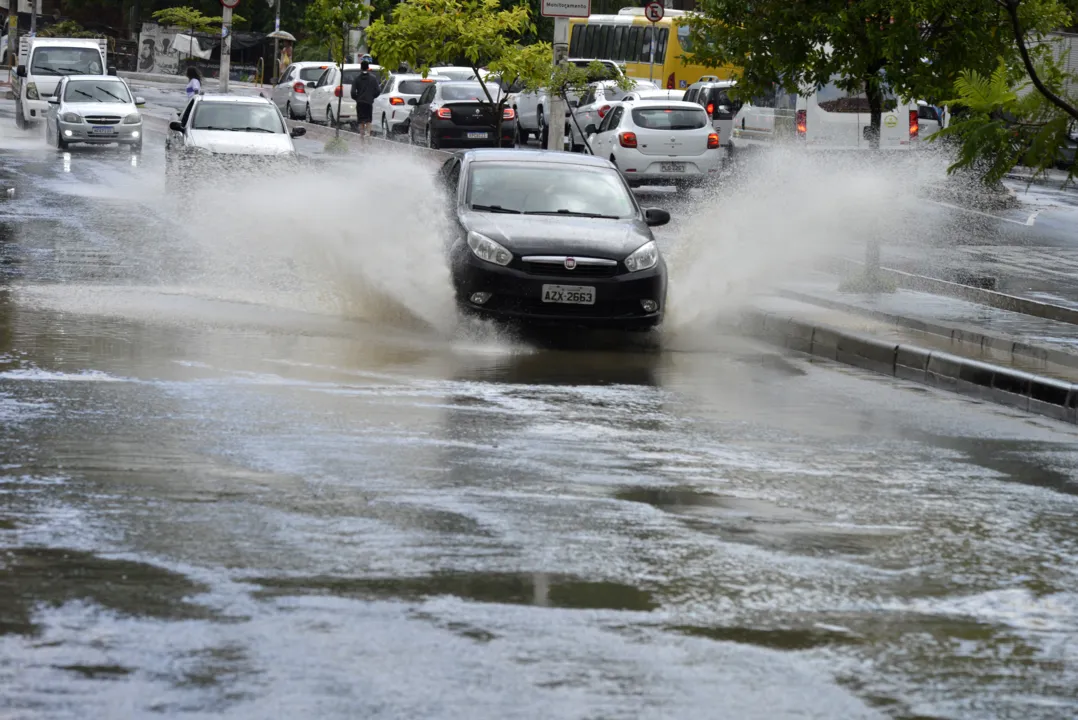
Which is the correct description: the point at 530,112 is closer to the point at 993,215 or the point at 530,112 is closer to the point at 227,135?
the point at 993,215

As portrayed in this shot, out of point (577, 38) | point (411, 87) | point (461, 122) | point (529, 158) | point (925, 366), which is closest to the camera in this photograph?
point (925, 366)

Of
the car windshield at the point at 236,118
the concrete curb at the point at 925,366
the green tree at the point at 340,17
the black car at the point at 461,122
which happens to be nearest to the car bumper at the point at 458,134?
the black car at the point at 461,122

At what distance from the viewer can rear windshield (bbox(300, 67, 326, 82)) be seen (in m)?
51.4

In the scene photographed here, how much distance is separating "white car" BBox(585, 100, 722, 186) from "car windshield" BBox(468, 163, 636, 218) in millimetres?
14678

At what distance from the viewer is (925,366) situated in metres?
12.6

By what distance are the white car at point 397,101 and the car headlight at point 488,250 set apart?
94.5 ft

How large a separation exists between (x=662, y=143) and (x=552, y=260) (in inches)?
668

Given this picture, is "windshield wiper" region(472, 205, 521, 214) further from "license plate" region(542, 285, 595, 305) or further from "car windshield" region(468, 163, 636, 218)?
"license plate" region(542, 285, 595, 305)

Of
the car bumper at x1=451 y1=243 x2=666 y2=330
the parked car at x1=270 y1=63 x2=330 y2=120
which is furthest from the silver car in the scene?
the car bumper at x1=451 y1=243 x2=666 y2=330

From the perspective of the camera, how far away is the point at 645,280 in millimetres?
13398

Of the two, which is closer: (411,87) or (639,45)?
(411,87)

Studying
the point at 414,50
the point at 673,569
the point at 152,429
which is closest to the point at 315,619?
the point at 673,569

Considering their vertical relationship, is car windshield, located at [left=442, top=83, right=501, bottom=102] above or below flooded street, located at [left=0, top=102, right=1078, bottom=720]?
above

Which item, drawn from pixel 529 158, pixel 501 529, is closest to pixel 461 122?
pixel 529 158
